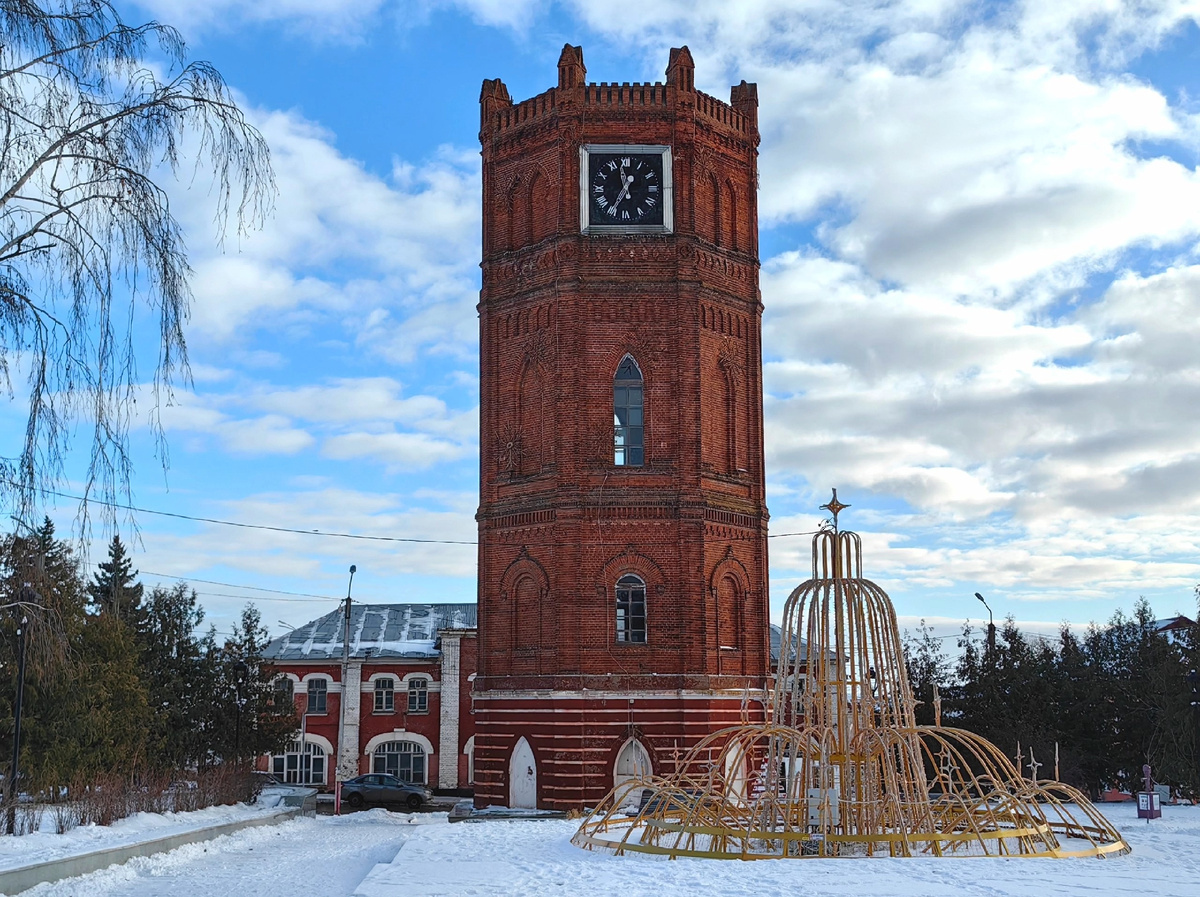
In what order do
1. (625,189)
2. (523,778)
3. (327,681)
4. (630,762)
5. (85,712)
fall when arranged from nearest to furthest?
(85,712), (630,762), (523,778), (625,189), (327,681)

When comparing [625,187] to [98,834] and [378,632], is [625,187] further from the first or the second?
[378,632]

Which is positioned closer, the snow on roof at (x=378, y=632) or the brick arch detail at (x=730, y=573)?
the brick arch detail at (x=730, y=573)

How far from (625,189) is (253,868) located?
1923 cm

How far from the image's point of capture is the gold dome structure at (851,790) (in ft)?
53.9

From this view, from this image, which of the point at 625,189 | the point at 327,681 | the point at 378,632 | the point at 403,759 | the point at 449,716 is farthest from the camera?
the point at 378,632

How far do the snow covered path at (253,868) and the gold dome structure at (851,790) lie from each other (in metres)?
3.99

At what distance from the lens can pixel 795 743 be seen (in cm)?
1712

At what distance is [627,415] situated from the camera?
3136cm

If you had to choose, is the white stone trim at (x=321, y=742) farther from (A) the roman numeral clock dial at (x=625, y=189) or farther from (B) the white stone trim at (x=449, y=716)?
(A) the roman numeral clock dial at (x=625, y=189)

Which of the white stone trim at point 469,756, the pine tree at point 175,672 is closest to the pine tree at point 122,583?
the pine tree at point 175,672

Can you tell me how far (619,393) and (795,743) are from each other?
1549cm

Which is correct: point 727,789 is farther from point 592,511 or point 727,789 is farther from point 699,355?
point 699,355

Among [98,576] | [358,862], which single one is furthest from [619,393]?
[98,576]

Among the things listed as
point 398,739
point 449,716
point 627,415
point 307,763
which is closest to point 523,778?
point 627,415
